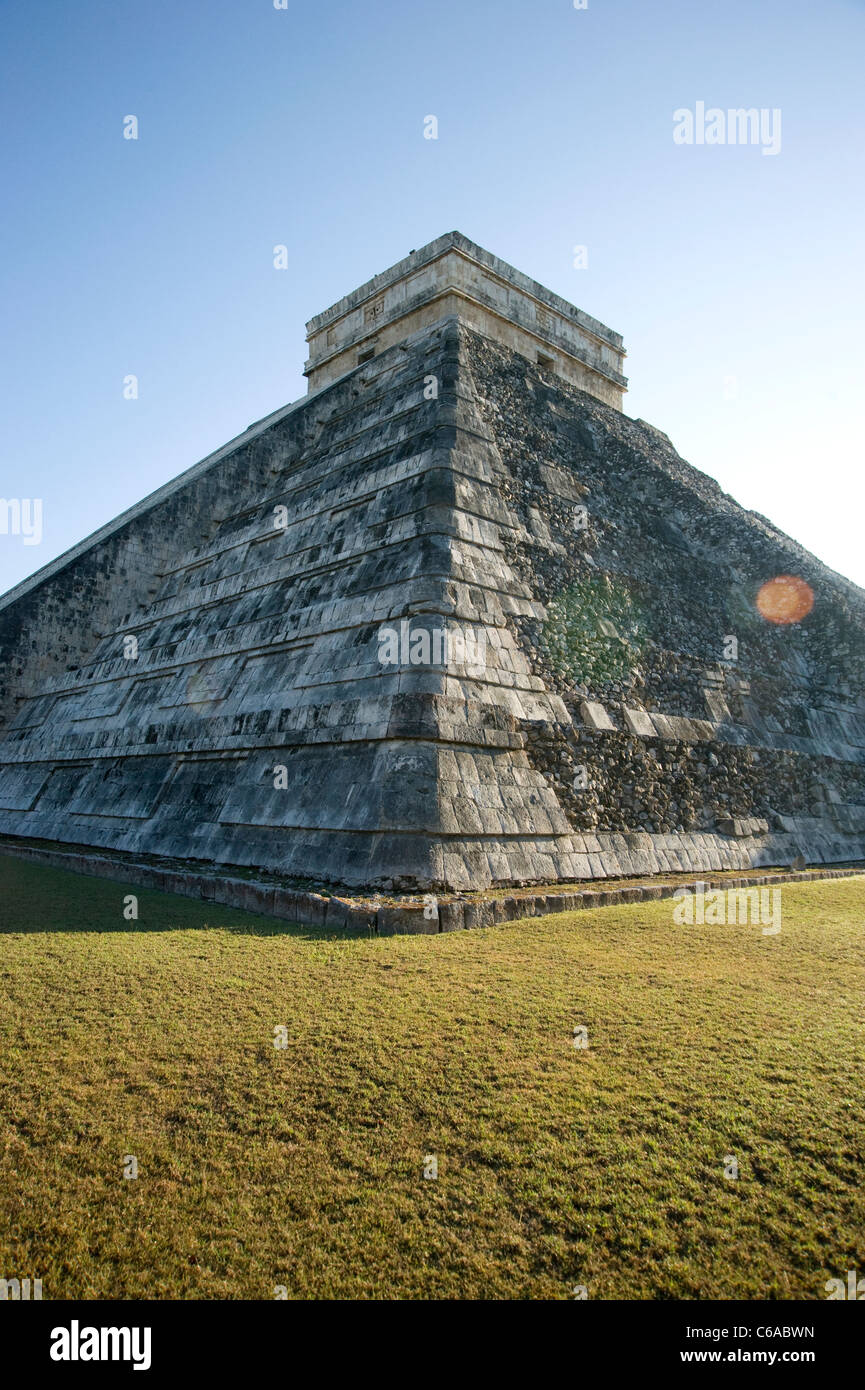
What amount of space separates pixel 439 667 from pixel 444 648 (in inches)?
12.1

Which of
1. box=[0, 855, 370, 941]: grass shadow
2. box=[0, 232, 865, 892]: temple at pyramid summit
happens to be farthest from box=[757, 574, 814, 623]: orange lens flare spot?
box=[0, 855, 370, 941]: grass shadow

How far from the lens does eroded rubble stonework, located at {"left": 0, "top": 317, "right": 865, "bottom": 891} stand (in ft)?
30.7

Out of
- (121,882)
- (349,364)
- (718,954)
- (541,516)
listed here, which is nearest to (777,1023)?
(718,954)

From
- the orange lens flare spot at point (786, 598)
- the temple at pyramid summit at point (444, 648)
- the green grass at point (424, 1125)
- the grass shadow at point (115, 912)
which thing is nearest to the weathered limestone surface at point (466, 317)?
the temple at pyramid summit at point (444, 648)

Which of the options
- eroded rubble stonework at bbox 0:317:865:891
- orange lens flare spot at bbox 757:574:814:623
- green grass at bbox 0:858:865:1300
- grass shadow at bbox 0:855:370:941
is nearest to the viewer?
green grass at bbox 0:858:865:1300

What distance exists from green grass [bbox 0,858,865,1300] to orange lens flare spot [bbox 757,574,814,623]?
536 inches

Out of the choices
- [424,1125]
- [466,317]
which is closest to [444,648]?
[424,1125]

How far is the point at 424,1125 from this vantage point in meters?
3.62

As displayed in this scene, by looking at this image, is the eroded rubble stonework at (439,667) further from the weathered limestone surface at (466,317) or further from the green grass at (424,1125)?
the green grass at (424,1125)

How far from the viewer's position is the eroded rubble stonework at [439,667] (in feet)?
30.7

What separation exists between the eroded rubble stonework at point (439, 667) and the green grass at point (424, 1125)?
2.89m

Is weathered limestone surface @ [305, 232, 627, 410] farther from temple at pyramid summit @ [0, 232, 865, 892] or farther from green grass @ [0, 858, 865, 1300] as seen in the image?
green grass @ [0, 858, 865, 1300]

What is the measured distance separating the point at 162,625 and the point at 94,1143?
14.1 metres

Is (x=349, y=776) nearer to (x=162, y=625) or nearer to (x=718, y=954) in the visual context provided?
(x=718, y=954)
